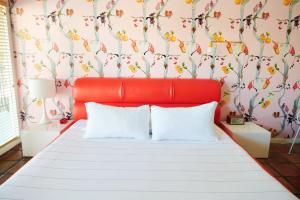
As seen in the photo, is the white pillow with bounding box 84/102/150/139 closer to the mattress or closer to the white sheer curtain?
the mattress

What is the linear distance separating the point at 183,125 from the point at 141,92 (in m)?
0.78

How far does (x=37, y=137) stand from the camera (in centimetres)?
256

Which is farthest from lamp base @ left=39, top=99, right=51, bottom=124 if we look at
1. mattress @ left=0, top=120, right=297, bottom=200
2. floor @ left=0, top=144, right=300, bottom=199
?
mattress @ left=0, top=120, right=297, bottom=200

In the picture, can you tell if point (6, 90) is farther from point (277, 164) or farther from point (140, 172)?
point (277, 164)

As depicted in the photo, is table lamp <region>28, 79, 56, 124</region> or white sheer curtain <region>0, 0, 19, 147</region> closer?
table lamp <region>28, 79, 56, 124</region>

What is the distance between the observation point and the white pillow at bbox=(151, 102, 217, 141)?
2154 mm

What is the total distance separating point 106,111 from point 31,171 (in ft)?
2.96

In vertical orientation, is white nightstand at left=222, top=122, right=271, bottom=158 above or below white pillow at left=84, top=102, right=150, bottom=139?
below

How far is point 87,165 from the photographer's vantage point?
1.64 m

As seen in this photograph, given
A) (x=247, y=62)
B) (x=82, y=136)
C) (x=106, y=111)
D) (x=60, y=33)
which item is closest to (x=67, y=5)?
(x=60, y=33)

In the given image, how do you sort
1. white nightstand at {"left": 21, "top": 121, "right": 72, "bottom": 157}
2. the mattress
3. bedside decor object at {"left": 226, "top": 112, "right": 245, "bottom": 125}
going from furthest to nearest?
1. bedside decor object at {"left": 226, "top": 112, "right": 245, "bottom": 125}
2. white nightstand at {"left": 21, "top": 121, "right": 72, "bottom": 157}
3. the mattress

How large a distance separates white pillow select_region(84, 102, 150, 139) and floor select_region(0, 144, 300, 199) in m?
1.02

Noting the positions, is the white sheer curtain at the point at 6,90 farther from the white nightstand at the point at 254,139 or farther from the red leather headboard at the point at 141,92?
the white nightstand at the point at 254,139

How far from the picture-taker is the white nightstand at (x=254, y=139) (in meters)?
2.62
